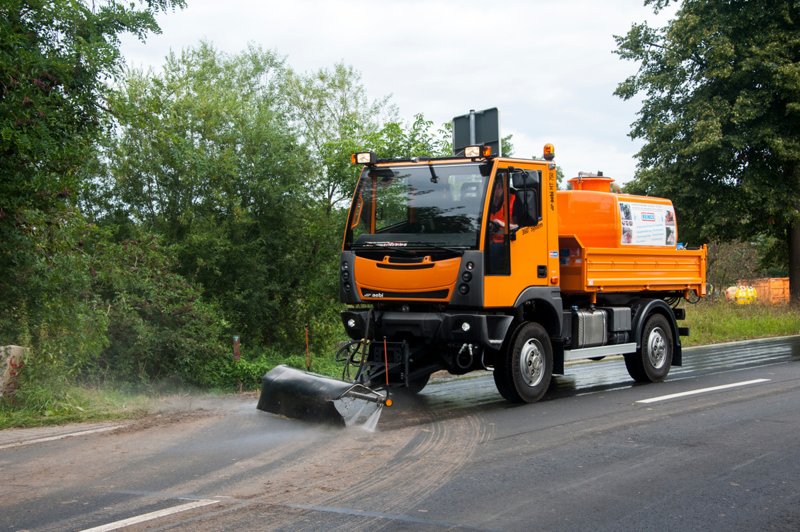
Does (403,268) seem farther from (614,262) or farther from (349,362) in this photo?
(614,262)

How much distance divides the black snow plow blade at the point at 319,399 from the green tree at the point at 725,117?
2248 centimetres

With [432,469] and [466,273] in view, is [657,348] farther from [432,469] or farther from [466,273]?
[432,469]

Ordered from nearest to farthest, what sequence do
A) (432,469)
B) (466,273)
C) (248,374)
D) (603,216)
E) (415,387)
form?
1. (432,469)
2. (466,273)
3. (415,387)
4. (603,216)
5. (248,374)

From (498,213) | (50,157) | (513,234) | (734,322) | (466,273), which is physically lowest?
(734,322)

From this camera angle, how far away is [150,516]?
5.38 m

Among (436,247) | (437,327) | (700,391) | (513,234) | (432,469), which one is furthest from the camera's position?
(700,391)

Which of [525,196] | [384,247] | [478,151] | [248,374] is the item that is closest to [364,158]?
[384,247]

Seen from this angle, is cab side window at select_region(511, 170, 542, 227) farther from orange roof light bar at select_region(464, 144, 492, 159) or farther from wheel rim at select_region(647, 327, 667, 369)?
wheel rim at select_region(647, 327, 667, 369)

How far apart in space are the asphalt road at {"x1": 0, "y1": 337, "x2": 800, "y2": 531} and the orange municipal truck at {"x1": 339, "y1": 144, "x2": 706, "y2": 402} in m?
0.64

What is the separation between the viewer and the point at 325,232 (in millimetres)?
19344

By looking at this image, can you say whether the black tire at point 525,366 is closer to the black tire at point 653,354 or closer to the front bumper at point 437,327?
the front bumper at point 437,327

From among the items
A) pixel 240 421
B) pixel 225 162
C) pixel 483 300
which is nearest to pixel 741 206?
pixel 225 162

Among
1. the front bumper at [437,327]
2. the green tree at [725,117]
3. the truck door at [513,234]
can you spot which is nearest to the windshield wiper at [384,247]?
the front bumper at [437,327]

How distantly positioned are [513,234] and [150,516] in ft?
18.8
